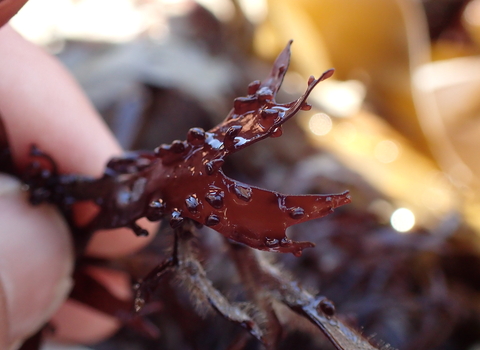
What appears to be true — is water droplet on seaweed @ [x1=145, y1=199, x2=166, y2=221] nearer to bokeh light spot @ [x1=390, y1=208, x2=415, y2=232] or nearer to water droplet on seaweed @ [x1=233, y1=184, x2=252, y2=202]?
water droplet on seaweed @ [x1=233, y1=184, x2=252, y2=202]

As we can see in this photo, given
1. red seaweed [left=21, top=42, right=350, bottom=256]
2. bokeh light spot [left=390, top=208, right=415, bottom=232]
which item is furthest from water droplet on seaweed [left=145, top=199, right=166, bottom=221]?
bokeh light spot [left=390, top=208, right=415, bottom=232]

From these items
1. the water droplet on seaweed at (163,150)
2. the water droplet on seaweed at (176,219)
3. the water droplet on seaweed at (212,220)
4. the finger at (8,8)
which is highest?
the finger at (8,8)

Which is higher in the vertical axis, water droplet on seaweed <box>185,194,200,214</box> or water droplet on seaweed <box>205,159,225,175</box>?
water droplet on seaweed <box>205,159,225,175</box>

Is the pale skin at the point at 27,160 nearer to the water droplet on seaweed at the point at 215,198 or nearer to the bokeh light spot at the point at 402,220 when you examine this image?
the water droplet on seaweed at the point at 215,198

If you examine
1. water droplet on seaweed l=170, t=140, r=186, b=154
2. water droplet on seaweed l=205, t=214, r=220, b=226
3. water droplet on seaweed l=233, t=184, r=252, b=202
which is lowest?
water droplet on seaweed l=205, t=214, r=220, b=226

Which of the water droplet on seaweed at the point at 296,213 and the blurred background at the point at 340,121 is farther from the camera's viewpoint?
the blurred background at the point at 340,121

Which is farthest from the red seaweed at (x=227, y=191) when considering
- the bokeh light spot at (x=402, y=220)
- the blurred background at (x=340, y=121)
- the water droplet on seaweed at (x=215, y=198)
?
the bokeh light spot at (x=402, y=220)

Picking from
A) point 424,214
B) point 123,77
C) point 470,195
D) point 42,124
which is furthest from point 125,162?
point 470,195
